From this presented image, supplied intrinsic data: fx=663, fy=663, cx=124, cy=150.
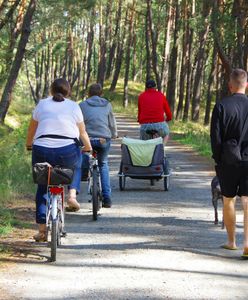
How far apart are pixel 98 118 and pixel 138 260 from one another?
3562 millimetres

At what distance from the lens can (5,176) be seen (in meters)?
13.4

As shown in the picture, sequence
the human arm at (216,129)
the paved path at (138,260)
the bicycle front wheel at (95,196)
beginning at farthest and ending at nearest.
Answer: the bicycle front wheel at (95,196) < the human arm at (216,129) < the paved path at (138,260)

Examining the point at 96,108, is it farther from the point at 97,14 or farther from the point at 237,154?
the point at 97,14

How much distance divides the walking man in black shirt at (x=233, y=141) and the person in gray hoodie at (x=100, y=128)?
3062 millimetres

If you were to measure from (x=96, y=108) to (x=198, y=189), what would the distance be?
4243 mm

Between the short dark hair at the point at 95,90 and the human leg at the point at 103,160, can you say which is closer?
the human leg at the point at 103,160

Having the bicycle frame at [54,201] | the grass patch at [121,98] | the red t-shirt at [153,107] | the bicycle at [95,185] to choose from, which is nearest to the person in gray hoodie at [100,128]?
the bicycle at [95,185]

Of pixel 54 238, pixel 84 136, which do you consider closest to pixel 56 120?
pixel 84 136

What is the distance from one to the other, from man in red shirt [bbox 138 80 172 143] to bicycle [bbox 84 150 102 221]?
3.88 m

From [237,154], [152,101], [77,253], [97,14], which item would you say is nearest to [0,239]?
[77,253]

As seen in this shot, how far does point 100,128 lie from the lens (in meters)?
10.4

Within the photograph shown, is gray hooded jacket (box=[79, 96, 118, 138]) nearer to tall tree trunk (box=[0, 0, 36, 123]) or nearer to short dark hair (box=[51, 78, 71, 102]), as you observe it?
short dark hair (box=[51, 78, 71, 102])

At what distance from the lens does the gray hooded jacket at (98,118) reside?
10406 mm

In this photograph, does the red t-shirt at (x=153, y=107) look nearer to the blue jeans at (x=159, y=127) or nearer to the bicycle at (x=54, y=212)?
the blue jeans at (x=159, y=127)
